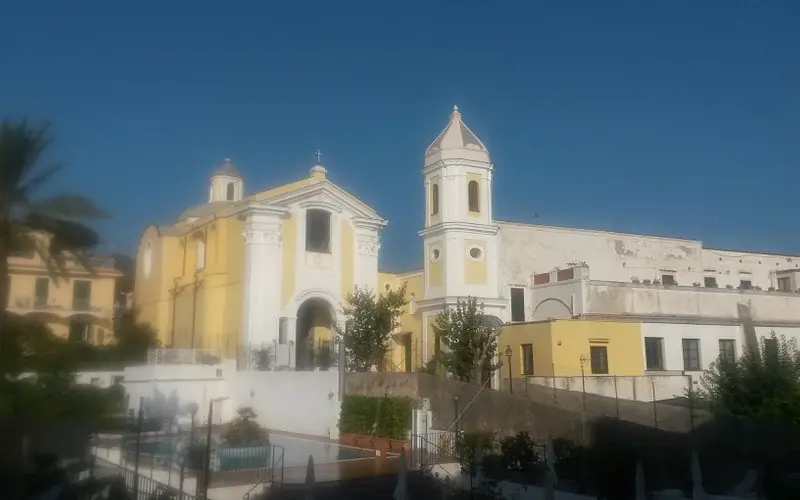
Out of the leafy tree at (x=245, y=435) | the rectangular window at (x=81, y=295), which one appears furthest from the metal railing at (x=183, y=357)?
the leafy tree at (x=245, y=435)

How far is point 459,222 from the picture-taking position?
37000 mm

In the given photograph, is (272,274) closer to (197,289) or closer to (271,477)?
(197,289)

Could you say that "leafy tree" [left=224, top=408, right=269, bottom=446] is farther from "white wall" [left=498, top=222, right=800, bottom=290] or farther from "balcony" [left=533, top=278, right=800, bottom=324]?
"white wall" [left=498, top=222, right=800, bottom=290]

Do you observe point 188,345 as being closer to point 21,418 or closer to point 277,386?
point 277,386

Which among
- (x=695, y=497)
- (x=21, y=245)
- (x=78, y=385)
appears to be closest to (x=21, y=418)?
(x=78, y=385)

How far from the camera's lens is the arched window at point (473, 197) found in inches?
1499

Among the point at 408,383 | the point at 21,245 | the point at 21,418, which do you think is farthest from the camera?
the point at 408,383

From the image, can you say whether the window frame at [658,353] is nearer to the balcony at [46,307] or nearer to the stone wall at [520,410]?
the stone wall at [520,410]

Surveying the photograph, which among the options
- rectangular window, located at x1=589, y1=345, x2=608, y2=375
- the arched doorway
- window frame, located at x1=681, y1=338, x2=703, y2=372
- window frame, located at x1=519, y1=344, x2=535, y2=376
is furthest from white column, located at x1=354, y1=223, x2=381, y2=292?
window frame, located at x1=681, y1=338, x2=703, y2=372

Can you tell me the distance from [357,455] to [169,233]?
22.0 metres

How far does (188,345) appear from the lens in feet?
120

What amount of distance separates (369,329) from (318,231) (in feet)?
22.2

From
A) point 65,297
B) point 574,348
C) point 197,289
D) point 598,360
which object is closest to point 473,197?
point 574,348

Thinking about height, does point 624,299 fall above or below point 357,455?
above
